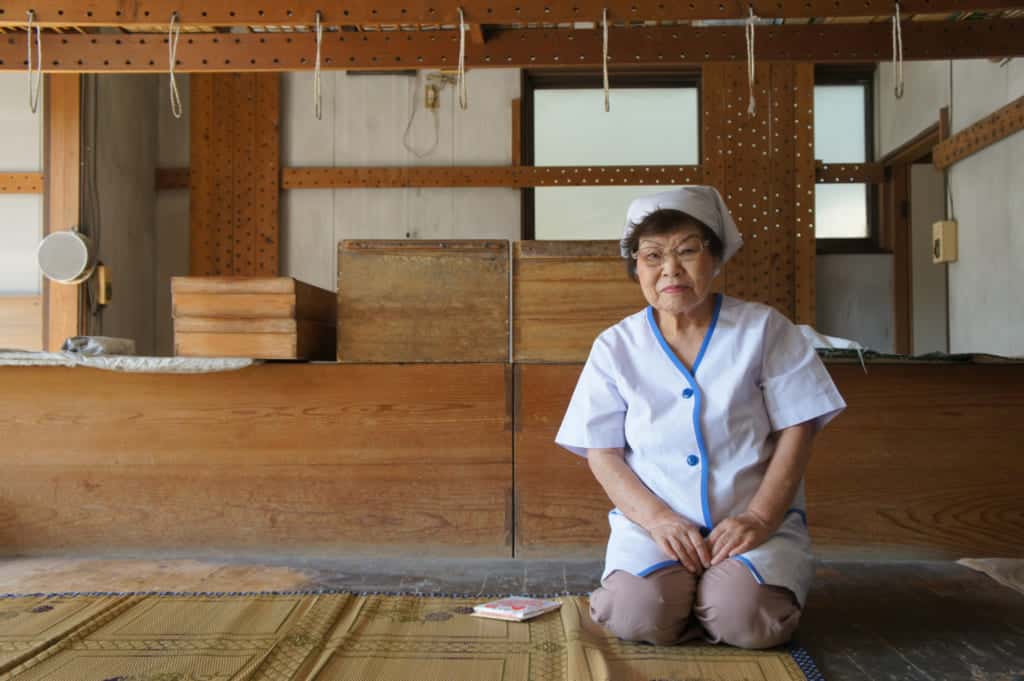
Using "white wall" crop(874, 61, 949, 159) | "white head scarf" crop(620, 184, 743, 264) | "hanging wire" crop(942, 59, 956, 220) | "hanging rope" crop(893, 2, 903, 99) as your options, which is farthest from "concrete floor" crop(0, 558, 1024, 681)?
"white wall" crop(874, 61, 949, 159)

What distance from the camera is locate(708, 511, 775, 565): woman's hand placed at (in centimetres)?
199

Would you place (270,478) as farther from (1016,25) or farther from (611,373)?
(1016,25)

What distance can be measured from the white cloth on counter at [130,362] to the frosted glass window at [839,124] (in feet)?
15.8

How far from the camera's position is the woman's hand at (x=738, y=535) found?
199cm

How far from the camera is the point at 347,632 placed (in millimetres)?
Answer: 2090

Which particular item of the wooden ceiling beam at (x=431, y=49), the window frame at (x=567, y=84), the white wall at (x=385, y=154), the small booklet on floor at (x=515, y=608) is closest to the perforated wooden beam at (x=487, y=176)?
the white wall at (x=385, y=154)

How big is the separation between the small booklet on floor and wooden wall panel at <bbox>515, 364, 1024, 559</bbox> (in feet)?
2.15

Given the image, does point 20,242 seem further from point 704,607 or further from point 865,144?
point 865,144

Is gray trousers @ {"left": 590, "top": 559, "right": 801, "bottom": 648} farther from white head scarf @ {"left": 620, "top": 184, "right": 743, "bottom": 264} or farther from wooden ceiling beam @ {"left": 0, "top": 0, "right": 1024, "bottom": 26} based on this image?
wooden ceiling beam @ {"left": 0, "top": 0, "right": 1024, "bottom": 26}

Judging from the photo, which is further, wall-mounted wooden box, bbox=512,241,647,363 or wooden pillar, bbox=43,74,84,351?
wooden pillar, bbox=43,74,84,351

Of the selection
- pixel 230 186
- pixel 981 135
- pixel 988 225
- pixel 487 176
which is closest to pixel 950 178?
pixel 981 135

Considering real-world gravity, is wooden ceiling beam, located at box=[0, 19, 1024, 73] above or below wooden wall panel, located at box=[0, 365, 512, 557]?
above

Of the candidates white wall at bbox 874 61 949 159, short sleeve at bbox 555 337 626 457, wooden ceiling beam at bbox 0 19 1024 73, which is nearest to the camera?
short sleeve at bbox 555 337 626 457

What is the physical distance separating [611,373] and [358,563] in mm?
1199
